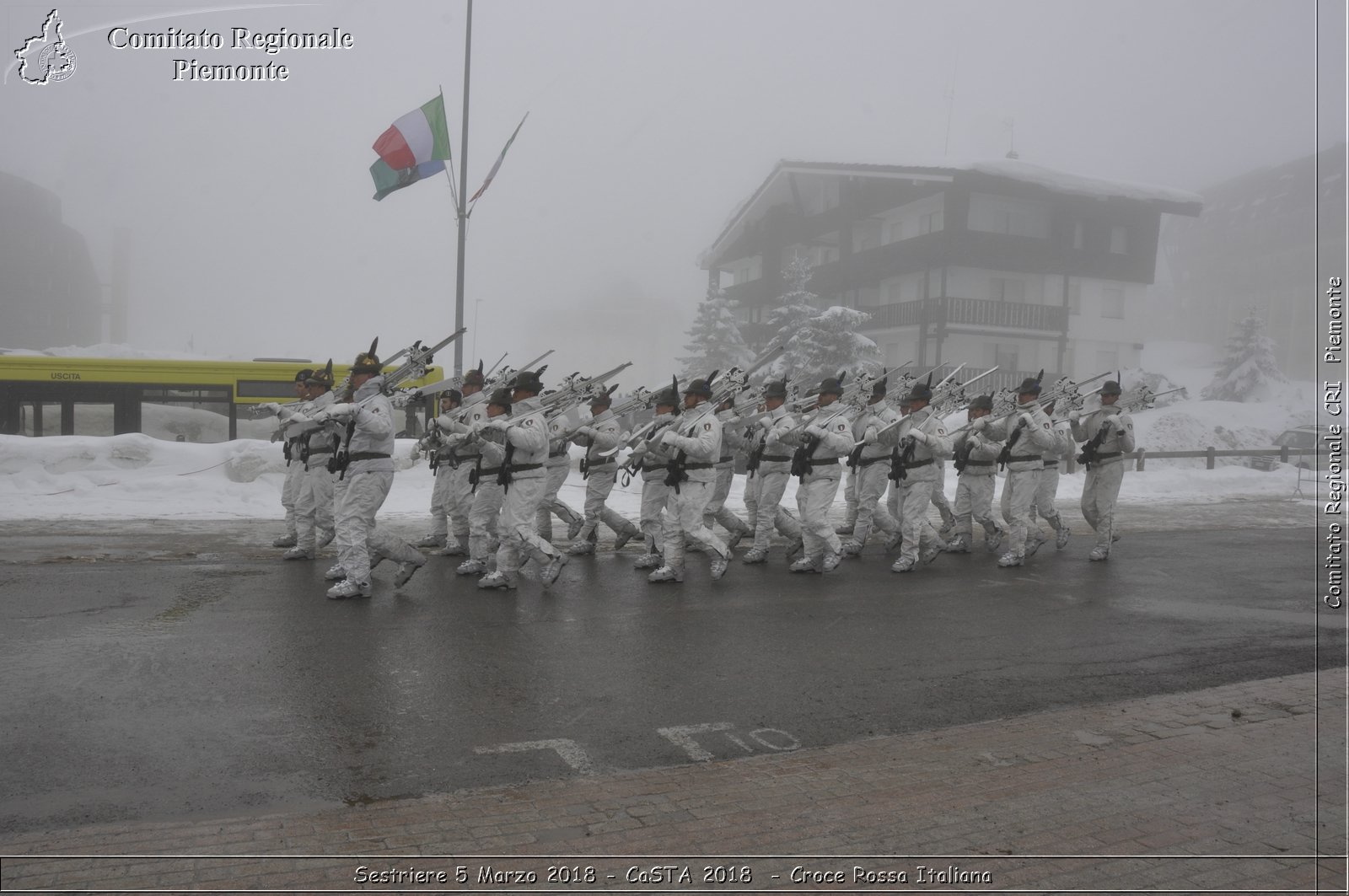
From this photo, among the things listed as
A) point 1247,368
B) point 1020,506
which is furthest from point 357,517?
point 1247,368

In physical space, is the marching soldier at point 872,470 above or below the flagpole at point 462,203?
below

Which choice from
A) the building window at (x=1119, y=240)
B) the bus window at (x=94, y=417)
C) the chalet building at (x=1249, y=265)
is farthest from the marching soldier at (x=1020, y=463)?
the building window at (x=1119, y=240)

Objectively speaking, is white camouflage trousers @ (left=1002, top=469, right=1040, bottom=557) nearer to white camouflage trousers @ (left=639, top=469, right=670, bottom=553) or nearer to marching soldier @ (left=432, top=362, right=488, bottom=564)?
white camouflage trousers @ (left=639, top=469, right=670, bottom=553)

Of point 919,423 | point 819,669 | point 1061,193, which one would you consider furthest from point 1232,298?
point 819,669

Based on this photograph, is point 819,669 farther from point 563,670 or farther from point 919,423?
point 919,423

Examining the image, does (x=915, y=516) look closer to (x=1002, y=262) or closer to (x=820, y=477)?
(x=820, y=477)

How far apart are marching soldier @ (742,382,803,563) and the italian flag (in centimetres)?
1001

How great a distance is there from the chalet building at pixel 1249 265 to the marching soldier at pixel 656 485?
1436 cm

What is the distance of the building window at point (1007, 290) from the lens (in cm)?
2877

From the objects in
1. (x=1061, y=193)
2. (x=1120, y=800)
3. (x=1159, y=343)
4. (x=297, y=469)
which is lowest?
(x=1120, y=800)

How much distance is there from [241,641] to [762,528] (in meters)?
5.95

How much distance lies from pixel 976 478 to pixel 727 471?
126 inches

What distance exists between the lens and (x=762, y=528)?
1114 centimetres

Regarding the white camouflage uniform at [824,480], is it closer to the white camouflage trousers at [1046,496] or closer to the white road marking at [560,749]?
the white camouflage trousers at [1046,496]
